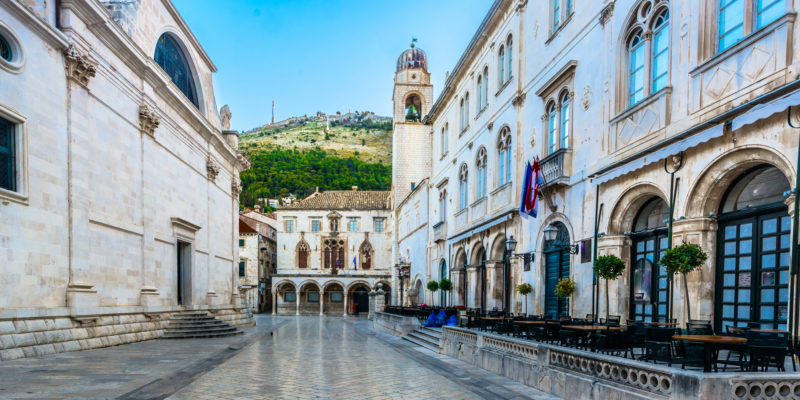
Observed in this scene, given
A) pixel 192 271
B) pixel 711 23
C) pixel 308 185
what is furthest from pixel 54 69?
pixel 308 185

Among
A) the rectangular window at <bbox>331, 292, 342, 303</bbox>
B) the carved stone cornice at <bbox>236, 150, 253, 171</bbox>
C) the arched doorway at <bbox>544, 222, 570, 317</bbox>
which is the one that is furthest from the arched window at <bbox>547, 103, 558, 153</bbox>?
the rectangular window at <bbox>331, 292, 342, 303</bbox>

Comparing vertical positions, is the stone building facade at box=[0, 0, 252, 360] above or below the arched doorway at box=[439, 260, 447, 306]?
above

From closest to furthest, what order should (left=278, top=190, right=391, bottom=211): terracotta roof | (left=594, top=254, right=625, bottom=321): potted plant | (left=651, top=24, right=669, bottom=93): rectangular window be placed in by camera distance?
(left=651, top=24, right=669, bottom=93): rectangular window, (left=594, top=254, right=625, bottom=321): potted plant, (left=278, top=190, right=391, bottom=211): terracotta roof

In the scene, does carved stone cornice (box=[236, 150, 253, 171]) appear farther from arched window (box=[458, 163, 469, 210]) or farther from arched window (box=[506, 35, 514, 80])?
arched window (box=[506, 35, 514, 80])

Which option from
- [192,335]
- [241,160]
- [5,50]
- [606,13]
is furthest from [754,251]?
[241,160]

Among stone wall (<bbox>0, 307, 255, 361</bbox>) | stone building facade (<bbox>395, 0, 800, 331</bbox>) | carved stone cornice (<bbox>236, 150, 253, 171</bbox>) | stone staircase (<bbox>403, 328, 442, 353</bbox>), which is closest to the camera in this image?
stone building facade (<bbox>395, 0, 800, 331</bbox>)

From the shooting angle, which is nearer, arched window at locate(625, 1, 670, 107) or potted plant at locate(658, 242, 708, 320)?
potted plant at locate(658, 242, 708, 320)

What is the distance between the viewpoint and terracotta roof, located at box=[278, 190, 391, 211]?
198 ft

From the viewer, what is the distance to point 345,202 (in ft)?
202

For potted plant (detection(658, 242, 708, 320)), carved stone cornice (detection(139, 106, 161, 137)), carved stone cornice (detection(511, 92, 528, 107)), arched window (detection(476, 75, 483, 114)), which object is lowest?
potted plant (detection(658, 242, 708, 320))

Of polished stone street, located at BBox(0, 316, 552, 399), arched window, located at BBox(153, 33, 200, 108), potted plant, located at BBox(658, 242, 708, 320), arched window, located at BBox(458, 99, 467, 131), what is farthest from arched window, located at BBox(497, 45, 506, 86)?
arched window, located at BBox(153, 33, 200, 108)

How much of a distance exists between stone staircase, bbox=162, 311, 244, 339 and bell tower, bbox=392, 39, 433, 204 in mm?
30732

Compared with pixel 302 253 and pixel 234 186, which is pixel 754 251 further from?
pixel 302 253

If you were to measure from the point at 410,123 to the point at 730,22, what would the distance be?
40825mm
